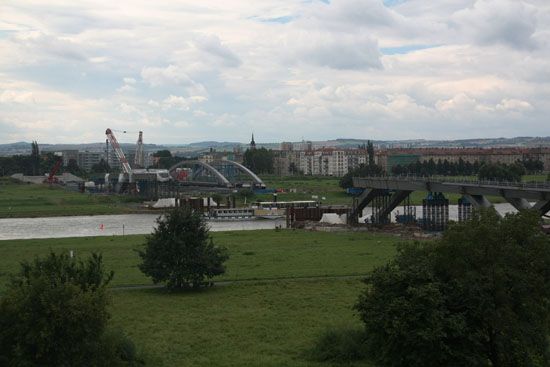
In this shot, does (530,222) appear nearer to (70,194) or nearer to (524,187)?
A: (524,187)

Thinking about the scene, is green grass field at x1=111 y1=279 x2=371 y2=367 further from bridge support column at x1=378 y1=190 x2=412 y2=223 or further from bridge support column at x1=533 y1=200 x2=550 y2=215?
bridge support column at x1=378 y1=190 x2=412 y2=223

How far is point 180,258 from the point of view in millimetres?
30438

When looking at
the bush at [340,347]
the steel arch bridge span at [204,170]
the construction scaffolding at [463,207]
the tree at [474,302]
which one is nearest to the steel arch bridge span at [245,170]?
the steel arch bridge span at [204,170]

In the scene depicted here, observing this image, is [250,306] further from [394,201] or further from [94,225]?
[94,225]

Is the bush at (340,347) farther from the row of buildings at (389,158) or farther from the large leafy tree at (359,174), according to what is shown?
the row of buildings at (389,158)

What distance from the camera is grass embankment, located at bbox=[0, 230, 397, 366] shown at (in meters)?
20.2

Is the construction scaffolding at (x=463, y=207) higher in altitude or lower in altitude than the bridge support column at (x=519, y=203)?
lower

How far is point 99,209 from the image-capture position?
3684 inches

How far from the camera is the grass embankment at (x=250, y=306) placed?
66.2 ft

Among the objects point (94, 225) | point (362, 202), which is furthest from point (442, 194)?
point (94, 225)

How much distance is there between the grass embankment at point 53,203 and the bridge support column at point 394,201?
40.2 meters

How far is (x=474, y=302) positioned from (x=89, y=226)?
197 ft

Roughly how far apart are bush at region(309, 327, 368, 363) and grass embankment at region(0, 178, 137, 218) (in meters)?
71.5

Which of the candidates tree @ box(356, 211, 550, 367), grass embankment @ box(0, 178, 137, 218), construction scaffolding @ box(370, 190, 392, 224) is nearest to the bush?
tree @ box(356, 211, 550, 367)
